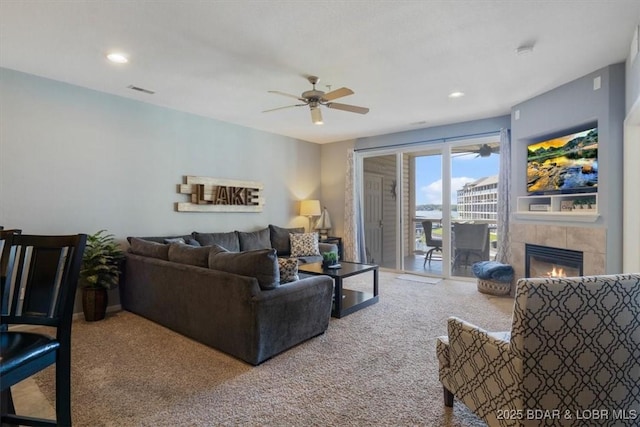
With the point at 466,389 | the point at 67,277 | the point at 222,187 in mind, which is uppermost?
the point at 222,187

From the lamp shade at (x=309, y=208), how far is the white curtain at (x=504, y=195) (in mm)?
3155

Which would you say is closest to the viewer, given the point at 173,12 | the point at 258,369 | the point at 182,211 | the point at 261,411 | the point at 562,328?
the point at 562,328

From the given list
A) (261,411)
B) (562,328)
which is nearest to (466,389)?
(562,328)

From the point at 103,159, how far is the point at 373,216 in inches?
181

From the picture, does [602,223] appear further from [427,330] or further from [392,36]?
[392,36]

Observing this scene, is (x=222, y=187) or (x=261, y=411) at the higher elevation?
(x=222, y=187)

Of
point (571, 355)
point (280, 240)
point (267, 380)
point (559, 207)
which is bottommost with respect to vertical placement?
point (267, 380)

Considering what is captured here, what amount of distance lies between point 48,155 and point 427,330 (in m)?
4.32

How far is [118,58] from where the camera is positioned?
2980mm

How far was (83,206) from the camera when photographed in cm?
373

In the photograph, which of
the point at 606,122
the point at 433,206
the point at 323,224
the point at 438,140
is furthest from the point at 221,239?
the point at 606,122

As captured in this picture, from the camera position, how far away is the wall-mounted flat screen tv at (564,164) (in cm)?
351

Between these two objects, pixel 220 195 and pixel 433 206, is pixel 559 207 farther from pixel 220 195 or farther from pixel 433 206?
pixel 220 195

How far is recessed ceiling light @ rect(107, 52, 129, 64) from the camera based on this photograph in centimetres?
291
